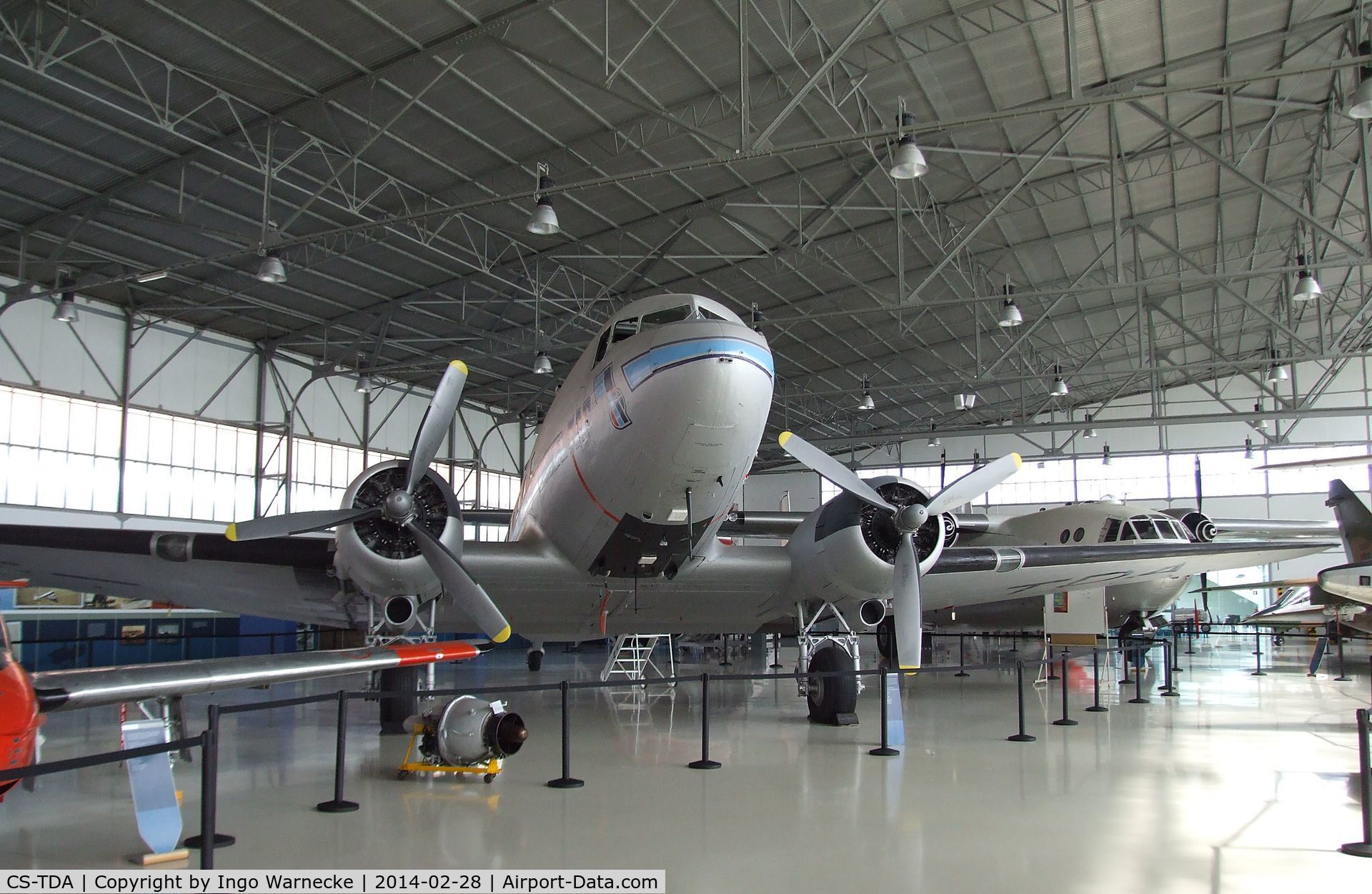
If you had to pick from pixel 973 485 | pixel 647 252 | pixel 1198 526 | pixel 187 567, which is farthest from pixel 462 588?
pixel 1198 526

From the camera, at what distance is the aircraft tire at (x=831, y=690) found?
12.0m

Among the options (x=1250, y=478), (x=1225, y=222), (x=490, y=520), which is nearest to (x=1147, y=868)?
(x=490, y=520)

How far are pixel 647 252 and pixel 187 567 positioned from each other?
585 inches

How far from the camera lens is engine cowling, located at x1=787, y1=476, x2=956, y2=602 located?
1152cm

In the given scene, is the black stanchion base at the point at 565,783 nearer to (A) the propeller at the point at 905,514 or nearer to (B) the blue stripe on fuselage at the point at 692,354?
(B) the blue stripe on fuselage at the point at 692,354

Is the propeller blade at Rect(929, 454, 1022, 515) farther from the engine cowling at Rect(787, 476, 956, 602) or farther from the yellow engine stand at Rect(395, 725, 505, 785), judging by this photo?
the yellow engine stand at Rect(395, 725, 505, 785)

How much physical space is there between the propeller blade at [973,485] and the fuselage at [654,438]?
2.70m

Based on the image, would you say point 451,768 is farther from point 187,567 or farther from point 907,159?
point 907,159

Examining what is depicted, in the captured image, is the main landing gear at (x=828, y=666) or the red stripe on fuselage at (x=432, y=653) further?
the main landing gear at (x=828, y=666)

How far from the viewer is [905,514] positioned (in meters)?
11.1

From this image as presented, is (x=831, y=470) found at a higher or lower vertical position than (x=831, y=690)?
higher

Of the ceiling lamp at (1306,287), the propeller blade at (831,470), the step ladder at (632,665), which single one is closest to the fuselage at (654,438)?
the propeller blade at (831,470)

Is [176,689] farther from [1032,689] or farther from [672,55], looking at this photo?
[1032,689]

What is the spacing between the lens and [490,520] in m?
17.6
